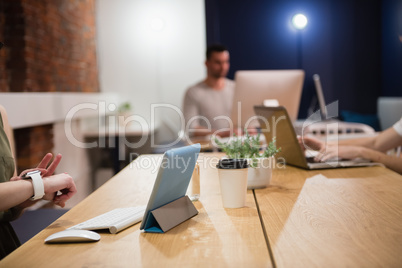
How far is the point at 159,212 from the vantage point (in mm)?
1096

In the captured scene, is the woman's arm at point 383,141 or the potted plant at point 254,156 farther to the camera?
the woman's arm at point 383,141

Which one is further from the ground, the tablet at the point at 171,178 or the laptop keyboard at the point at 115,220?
the tablet at the point at 171,178

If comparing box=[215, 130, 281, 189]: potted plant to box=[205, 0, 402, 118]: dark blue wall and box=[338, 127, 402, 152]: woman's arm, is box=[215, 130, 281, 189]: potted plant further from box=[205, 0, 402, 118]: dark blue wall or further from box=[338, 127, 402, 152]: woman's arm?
box=[205, 0, 402, 118]: dark blue wall

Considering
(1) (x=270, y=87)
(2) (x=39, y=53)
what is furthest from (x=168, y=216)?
(2) (x=39, y=53)

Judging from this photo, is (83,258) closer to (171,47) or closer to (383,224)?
(383,224)

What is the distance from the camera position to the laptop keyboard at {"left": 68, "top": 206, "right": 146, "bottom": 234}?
1.09 m

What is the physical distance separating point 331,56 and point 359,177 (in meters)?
4.04

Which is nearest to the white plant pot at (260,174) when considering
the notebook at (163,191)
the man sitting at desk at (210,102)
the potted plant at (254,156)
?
the potted plant at (254,156)

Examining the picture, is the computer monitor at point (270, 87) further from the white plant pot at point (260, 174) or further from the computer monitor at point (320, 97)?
the computer monitor at point (320, 97)

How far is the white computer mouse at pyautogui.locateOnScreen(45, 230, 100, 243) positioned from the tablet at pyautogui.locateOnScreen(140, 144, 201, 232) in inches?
5.2

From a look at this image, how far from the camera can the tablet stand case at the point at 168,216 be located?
1.08 meters

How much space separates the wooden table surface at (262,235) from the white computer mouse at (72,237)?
0.02 meters

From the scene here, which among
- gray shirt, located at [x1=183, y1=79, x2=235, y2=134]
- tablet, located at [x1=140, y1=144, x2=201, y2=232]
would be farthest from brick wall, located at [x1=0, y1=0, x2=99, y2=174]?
tablet, located at [x1=140, y1=144, x2=201, y2=232]

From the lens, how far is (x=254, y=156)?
1.56 metres
